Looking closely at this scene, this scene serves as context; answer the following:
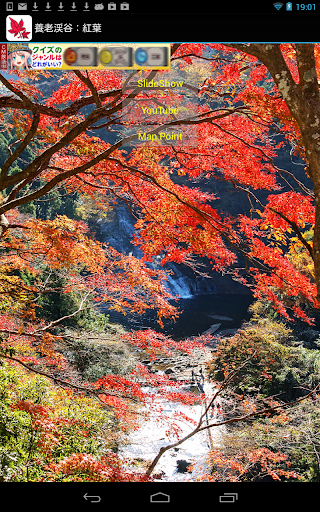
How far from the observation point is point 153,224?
12.1ft

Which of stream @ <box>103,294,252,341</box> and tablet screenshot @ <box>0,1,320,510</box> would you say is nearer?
tablet screenshot @ <box>0,1,320,510</box>

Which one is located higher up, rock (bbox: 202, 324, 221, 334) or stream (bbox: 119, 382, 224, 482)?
rock (bbox: 202, 324, 221, 334)

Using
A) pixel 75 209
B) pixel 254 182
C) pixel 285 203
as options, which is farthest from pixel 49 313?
pixel 75 209

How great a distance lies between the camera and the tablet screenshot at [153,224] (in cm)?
123

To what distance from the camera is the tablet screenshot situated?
1.23 meters

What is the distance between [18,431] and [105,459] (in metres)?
1.51

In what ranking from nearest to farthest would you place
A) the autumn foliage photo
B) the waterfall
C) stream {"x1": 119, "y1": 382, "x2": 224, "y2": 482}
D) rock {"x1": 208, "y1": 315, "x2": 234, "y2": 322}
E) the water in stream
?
the autumn foliage photo → stream {"x1": 119, "y1": 382, "x2": 224, "y2": 482} → the water in stream → rock {"x1": 208, "y1": 315, "x2": 234, "y2": 322} → the waterfall
